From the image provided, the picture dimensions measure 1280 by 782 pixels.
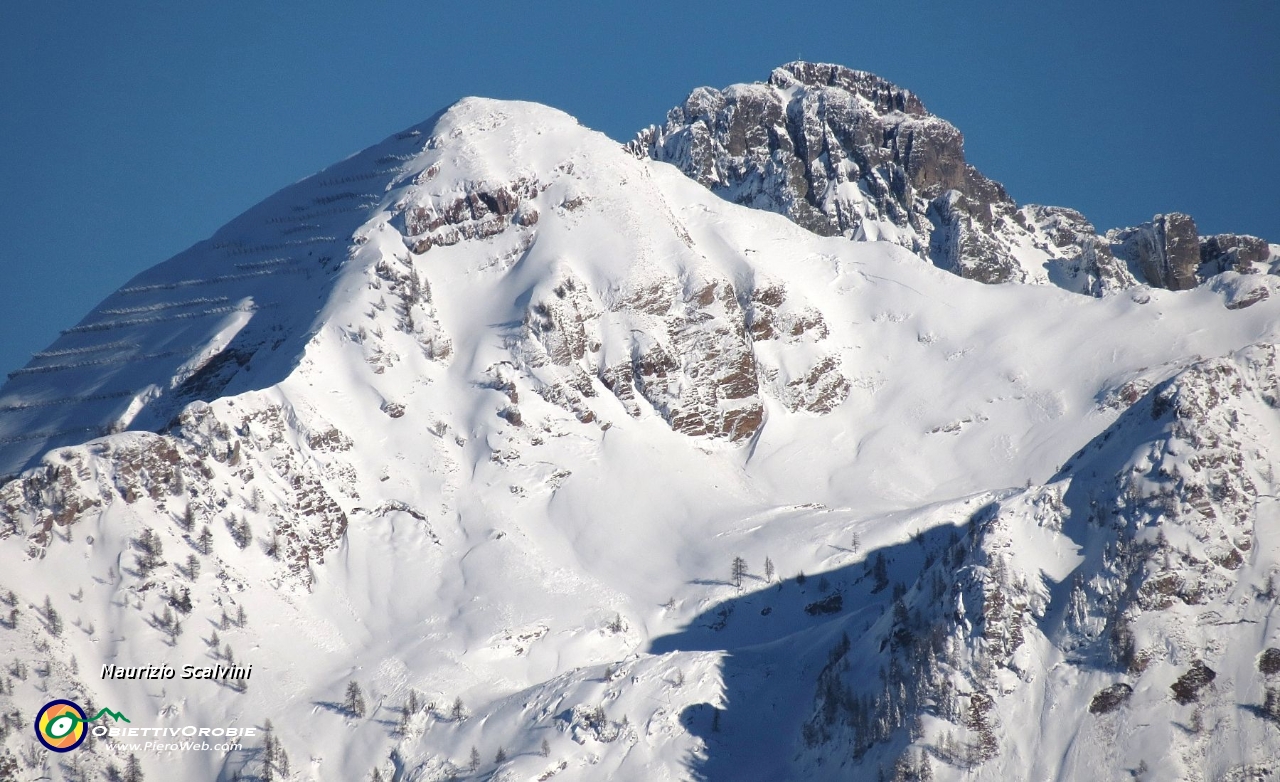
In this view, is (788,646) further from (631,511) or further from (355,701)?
(355,701)

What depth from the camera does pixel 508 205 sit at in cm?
→ 19138

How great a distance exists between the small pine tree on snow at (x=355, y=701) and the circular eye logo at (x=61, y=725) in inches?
822

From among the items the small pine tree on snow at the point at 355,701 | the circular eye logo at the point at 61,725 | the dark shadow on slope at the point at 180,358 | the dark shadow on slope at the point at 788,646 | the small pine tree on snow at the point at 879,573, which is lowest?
the circular eye logo at the point at 61,725

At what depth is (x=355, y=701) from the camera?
136875 mm

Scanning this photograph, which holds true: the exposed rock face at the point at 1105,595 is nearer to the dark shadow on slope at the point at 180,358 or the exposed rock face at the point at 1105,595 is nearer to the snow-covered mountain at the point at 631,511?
the snow-covered mountain at the point at 631,511

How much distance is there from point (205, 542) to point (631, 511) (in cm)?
4127

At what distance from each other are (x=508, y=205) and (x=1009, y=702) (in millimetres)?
97510

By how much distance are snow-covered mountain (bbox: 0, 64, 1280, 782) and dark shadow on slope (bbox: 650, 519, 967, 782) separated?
359 millimetres

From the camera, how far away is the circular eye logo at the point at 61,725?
129 m

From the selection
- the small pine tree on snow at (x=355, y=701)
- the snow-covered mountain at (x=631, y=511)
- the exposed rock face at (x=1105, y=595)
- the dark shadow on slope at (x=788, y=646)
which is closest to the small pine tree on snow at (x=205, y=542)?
the snow-covered mountain at (x=631, y=511)

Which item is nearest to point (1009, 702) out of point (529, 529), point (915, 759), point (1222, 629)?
point (915, 759)

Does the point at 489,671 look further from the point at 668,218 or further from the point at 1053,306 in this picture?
the point at 1053,306

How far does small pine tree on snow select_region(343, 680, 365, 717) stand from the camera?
13638 centimetres

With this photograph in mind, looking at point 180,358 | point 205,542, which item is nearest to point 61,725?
point 205,542
